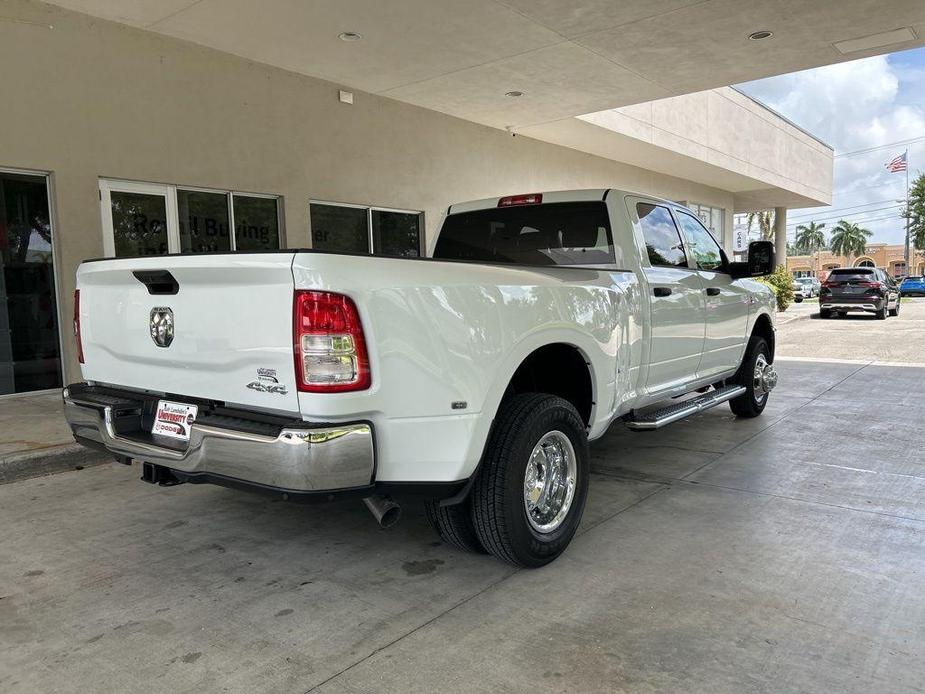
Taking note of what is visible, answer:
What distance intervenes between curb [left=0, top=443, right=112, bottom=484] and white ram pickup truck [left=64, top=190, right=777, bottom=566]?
230 centimetres

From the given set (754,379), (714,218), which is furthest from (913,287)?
(754,379)

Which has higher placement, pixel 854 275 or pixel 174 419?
pixel 854 275

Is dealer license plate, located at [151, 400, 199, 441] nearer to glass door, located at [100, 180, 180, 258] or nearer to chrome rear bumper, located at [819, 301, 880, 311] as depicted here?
glass door, located at [100, 180, 180, 258]

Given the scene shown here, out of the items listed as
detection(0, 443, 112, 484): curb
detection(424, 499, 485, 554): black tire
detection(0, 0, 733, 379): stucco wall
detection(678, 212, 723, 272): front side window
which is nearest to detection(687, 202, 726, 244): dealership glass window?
detection(0, 0, 733, 379): stucco wall

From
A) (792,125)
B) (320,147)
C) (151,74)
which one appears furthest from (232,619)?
(792,125)

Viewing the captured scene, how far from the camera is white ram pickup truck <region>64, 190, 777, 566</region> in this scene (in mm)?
2756

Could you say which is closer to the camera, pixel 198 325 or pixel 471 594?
pixel 198 325

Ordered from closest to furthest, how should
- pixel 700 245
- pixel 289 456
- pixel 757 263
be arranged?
1. pixel 289 456
2. pixel 700 245
3. pixel 757 263

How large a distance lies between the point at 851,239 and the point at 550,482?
122 metres

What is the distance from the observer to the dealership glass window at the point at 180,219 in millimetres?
8602

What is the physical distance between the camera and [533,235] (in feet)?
16.6

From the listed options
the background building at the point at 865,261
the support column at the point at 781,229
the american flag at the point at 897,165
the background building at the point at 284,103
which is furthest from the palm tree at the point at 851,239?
the background building at the point at 284,103

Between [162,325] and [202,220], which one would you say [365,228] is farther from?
[162,325]

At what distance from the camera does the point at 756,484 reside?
5.07 m
